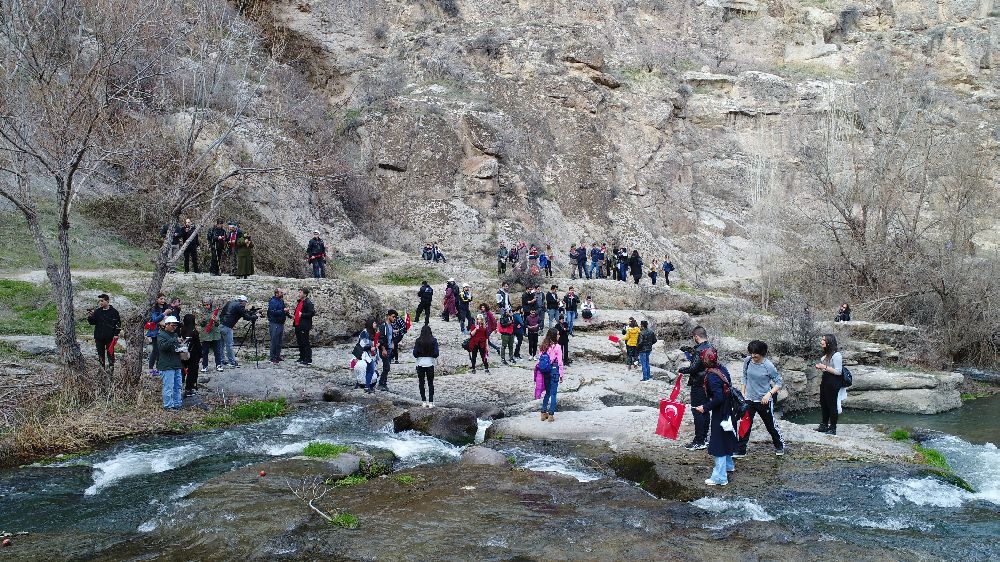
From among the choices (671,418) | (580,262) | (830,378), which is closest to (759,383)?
(671,418)

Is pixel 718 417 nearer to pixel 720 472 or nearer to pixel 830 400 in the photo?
pixel 720 472

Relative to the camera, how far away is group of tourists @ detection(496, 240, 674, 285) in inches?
1126

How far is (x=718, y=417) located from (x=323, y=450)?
5.49 m

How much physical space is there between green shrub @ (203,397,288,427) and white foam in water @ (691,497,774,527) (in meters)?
7.88

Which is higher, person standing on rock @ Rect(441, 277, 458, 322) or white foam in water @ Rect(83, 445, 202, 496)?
person standing on rock @ Rect(441, 277, 458, 322)

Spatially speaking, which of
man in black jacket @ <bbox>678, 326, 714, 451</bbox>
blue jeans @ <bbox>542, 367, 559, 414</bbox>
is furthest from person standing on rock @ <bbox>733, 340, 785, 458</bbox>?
blue jeans @ <bbox>542, 367, 559, 414</bbox>

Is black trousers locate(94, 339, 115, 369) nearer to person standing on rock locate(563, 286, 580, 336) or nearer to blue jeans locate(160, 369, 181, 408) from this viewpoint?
blue jeans locate(160, 369, 181, 408)

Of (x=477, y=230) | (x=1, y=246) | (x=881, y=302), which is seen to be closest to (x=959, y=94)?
(x=881, y=302)

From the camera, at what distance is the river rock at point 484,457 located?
10430mm

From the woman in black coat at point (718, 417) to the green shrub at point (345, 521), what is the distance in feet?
14.2

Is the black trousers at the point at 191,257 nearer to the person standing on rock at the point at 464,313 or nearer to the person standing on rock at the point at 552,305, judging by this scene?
the person standing on rock at the point at 464,313

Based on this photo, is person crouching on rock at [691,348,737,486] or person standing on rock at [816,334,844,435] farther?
person standing on rock at [816,334,844,435]

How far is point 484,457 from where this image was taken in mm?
10555

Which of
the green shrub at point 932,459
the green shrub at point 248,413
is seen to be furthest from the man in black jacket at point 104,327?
the green shrub at point 932,459
